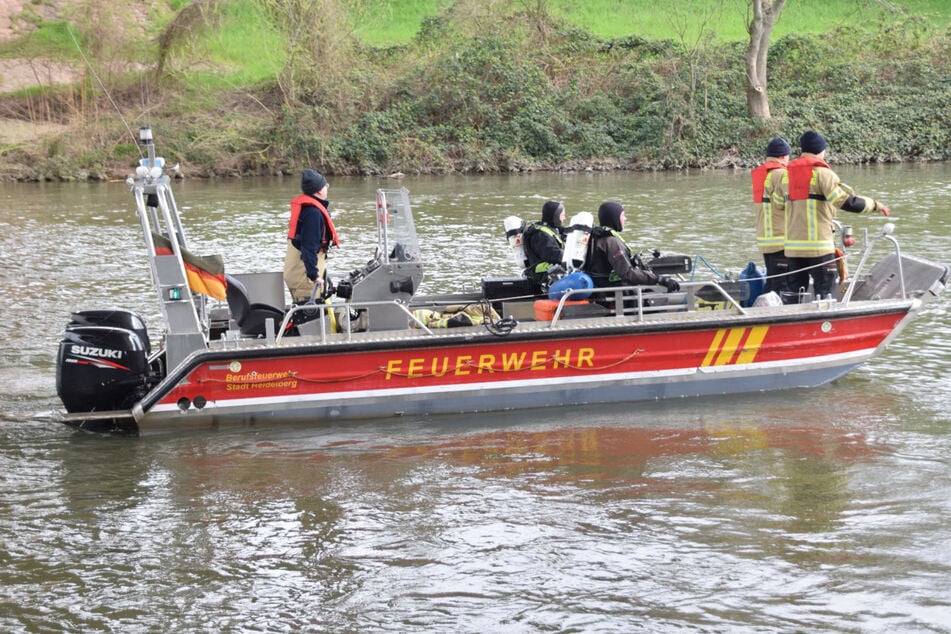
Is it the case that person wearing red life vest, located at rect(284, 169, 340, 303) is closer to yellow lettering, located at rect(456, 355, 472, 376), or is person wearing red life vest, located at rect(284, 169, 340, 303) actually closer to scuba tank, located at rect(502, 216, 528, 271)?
yellow lettering, located at rect(456, 355, 472, 376)

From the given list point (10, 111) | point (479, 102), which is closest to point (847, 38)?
point (479, 102)

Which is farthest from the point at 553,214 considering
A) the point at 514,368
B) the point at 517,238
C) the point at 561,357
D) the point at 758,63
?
the point at 758,63

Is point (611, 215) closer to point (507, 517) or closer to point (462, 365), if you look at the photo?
point (462, 365)

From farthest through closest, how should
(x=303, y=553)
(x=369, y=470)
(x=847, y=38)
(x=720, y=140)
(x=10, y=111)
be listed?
1. (x=847, y=38)
2. (x=10, y=111)
3. (x=720, y=140)
4. (x=369, y=470)
5. (x=303, y=553)

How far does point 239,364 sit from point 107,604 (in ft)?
9.46

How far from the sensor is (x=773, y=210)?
33.5ft

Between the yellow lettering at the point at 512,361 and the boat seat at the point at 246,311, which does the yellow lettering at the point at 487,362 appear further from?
the boat seat at the point at 246,311

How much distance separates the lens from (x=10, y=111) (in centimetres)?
3297

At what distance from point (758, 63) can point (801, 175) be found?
23.3m

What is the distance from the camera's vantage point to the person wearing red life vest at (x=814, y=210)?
9.64m

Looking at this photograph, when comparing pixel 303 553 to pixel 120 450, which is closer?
pixel 303 553

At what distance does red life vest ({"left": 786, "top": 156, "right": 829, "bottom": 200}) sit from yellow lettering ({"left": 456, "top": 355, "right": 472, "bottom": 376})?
3.35 m

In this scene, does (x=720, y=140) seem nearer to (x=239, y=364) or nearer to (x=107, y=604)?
(x=239, y=364)

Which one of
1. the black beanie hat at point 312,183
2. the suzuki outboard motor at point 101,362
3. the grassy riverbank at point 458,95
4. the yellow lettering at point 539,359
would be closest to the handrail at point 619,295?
the yellow lettering at point 539,359
